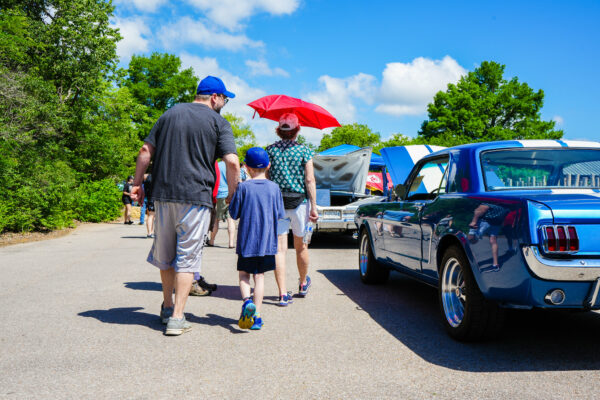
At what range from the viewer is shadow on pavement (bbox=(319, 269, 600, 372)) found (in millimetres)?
3754

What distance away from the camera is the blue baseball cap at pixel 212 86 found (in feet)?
15.6

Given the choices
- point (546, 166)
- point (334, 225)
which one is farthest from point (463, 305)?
point (334, 225)

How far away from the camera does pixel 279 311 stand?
541cm

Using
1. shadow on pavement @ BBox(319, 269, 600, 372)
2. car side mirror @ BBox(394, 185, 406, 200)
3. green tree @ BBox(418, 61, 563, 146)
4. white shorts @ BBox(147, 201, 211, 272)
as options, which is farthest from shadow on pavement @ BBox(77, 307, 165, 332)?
green tree @ BBox(418, 61, 563, 146)

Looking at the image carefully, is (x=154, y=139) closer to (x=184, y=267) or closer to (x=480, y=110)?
(x=184, y=267)

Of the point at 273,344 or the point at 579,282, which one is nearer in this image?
the point at 579,282

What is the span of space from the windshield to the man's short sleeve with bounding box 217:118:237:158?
2.13 m

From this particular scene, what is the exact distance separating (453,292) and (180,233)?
2309mm

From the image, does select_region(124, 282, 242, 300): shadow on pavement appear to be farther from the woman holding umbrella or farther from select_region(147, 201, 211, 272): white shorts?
select_region(147, 201, 211, 272): white shorts

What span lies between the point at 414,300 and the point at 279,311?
165 cm

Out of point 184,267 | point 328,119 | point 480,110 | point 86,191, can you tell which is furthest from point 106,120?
point 480,110

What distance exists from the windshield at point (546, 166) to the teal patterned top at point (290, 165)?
1962 mm

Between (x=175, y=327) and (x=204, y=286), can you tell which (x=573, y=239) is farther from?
(x=204, y=286)

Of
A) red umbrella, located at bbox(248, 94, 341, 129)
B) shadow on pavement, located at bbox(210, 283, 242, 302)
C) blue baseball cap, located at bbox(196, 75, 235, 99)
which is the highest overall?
red umbrella, located at bbox(248, 94, 341, 129)
